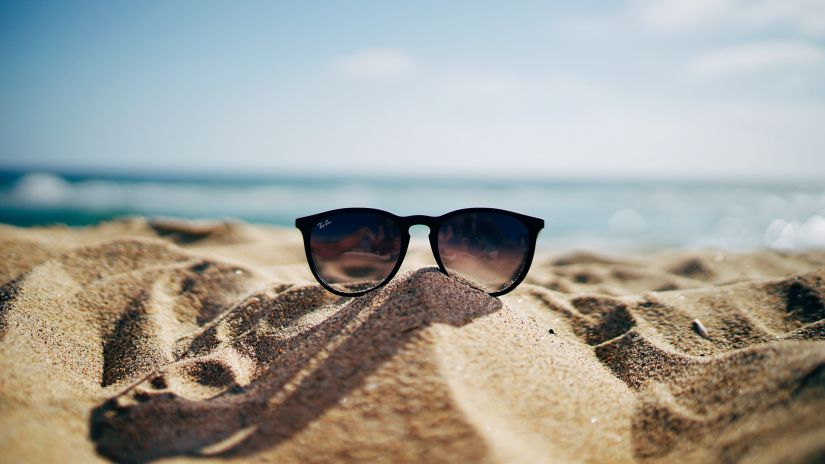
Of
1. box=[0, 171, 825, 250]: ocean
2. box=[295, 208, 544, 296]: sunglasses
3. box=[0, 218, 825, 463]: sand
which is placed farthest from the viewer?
box=[0, 171, 825, 250]: ocean

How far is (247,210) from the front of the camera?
16.0 meters

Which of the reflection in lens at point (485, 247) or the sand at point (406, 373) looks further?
the reflection in lens at point (485, 247)

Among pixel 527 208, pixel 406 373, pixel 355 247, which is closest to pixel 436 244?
pixel 355 247

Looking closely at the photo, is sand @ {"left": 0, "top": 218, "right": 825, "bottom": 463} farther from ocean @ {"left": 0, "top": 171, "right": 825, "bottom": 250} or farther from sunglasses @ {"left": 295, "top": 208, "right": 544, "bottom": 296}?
ocean @ {"left": 0, "top": 171, "right": 825, "bottom": 250}

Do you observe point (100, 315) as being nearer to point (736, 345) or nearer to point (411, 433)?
point (411, 433)

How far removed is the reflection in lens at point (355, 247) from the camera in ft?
7.52

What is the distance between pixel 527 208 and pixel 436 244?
53.7 feet

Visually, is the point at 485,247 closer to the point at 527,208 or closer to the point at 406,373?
the point at 406,373

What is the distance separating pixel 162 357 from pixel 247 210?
580 inches

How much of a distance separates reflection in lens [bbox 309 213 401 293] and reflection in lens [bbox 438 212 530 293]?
0.87 ft

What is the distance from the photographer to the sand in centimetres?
130

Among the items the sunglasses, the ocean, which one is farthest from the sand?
the ocean

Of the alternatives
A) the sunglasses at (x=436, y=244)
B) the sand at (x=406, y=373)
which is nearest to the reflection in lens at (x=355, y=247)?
the sunglasses at (x=436, y=244)

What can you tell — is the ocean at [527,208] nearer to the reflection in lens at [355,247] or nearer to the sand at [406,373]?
the sand at [406,373]
